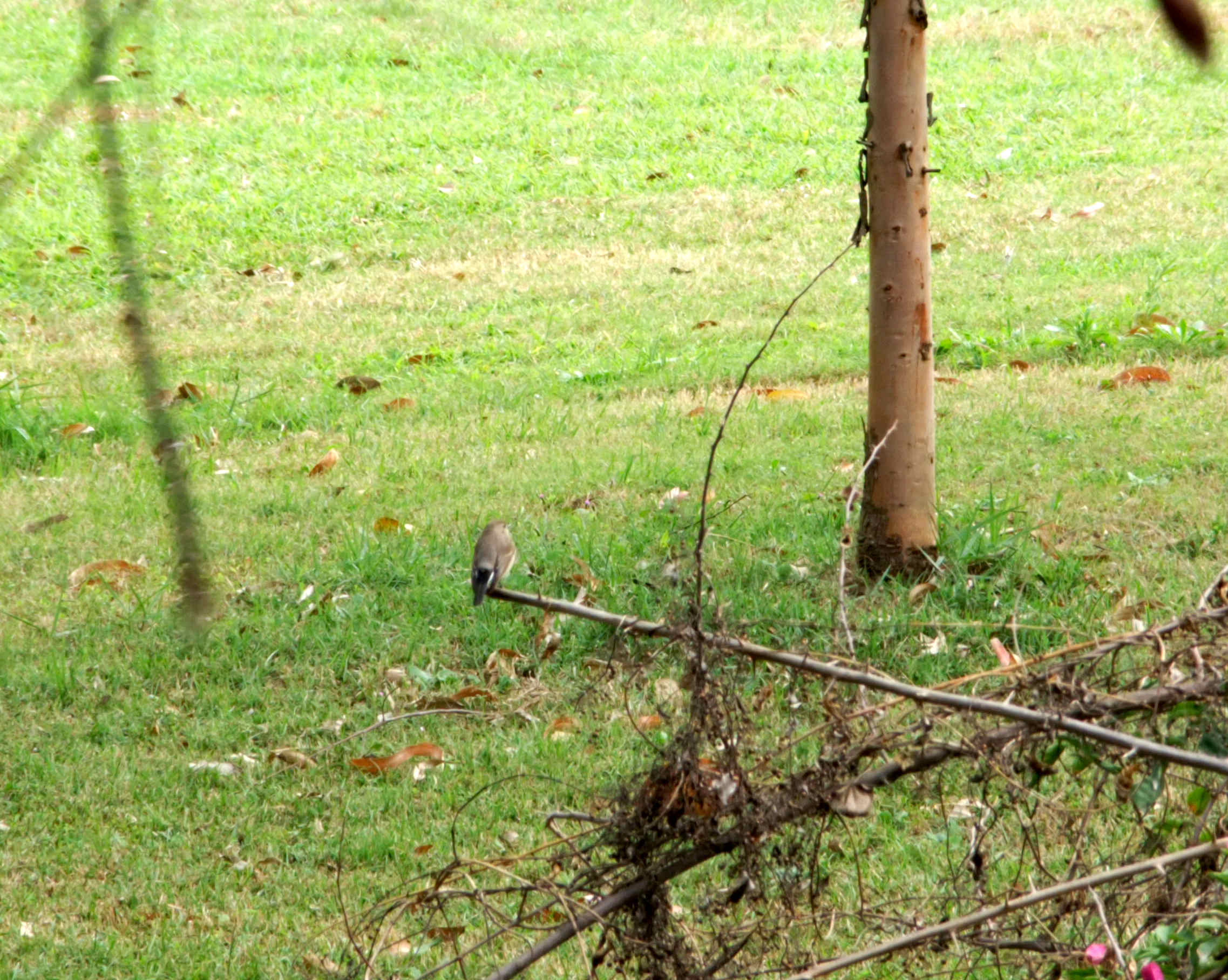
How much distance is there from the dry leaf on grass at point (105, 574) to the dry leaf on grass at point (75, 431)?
1880mm

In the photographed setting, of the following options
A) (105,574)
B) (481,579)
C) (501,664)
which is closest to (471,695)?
(501,664)

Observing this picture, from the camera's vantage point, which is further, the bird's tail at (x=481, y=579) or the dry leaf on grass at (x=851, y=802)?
the bird's tail at (x=481, y=579)

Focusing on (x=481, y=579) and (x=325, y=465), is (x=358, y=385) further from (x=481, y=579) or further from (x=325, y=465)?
(x=481, y=579)

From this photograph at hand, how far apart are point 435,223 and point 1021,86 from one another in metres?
6.47

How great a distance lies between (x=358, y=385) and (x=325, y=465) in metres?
1.31

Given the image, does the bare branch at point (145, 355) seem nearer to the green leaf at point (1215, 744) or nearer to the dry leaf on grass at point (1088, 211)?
the green leaf at point (1215, 744)

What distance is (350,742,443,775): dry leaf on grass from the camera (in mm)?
4539

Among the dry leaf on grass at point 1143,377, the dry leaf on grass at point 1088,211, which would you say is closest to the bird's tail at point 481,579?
the dry leaf on grass at point 1143,377

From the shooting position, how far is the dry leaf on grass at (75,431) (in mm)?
7469

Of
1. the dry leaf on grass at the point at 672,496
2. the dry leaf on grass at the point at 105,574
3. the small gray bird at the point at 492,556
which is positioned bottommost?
the dry leaf on grass at the point at 105,574

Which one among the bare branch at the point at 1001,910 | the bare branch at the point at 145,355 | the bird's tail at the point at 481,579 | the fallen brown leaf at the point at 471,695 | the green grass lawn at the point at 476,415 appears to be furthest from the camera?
the fallen brown leaf at the point at 471,695

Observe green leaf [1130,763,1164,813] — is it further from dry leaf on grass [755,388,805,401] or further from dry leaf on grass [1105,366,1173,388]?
dry leaf on grass [1105,366,1173,388]

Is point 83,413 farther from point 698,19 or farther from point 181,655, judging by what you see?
point 698,19

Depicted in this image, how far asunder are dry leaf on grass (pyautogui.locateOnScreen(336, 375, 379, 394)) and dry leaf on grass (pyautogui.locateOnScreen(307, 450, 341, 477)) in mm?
1182
